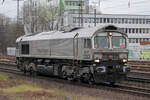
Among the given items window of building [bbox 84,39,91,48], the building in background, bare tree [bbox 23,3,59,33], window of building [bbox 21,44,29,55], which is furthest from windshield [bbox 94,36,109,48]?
the building in background

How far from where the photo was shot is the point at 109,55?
15.0 m

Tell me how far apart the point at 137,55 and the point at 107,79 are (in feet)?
77.4

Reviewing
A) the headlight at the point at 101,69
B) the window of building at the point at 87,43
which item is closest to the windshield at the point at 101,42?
the window of building at the point at 87,43

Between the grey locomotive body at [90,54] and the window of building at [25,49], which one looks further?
the window of building at [25,49]

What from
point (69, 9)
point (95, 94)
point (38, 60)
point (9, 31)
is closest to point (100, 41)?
point (95, 94)

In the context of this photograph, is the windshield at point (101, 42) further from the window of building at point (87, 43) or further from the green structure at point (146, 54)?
the green structure at point (146, 54)

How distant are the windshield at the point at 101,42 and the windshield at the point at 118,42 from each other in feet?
1.63

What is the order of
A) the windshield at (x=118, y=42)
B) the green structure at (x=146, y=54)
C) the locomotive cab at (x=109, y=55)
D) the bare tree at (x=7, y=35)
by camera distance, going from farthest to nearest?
the bare tree at (x=7, y=35) → the green structure at (x=146, y=54) → the windshield at (x=118, y=42) → the locomotive cab at (x=109, y=55)

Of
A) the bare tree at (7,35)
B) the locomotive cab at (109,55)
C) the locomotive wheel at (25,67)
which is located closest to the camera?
the locomotive cab at (109,55)

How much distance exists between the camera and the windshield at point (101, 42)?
15.1 metres

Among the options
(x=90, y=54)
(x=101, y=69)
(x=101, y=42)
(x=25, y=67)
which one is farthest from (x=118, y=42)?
(x=25, y=67)

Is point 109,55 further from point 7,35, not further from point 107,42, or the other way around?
point 7,35

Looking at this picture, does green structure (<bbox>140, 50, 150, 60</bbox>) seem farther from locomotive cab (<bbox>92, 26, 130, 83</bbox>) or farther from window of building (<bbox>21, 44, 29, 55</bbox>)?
locomotive cab (<bbox>92, 26, 130, 83</bbox>)

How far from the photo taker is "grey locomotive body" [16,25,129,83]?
14859mm
